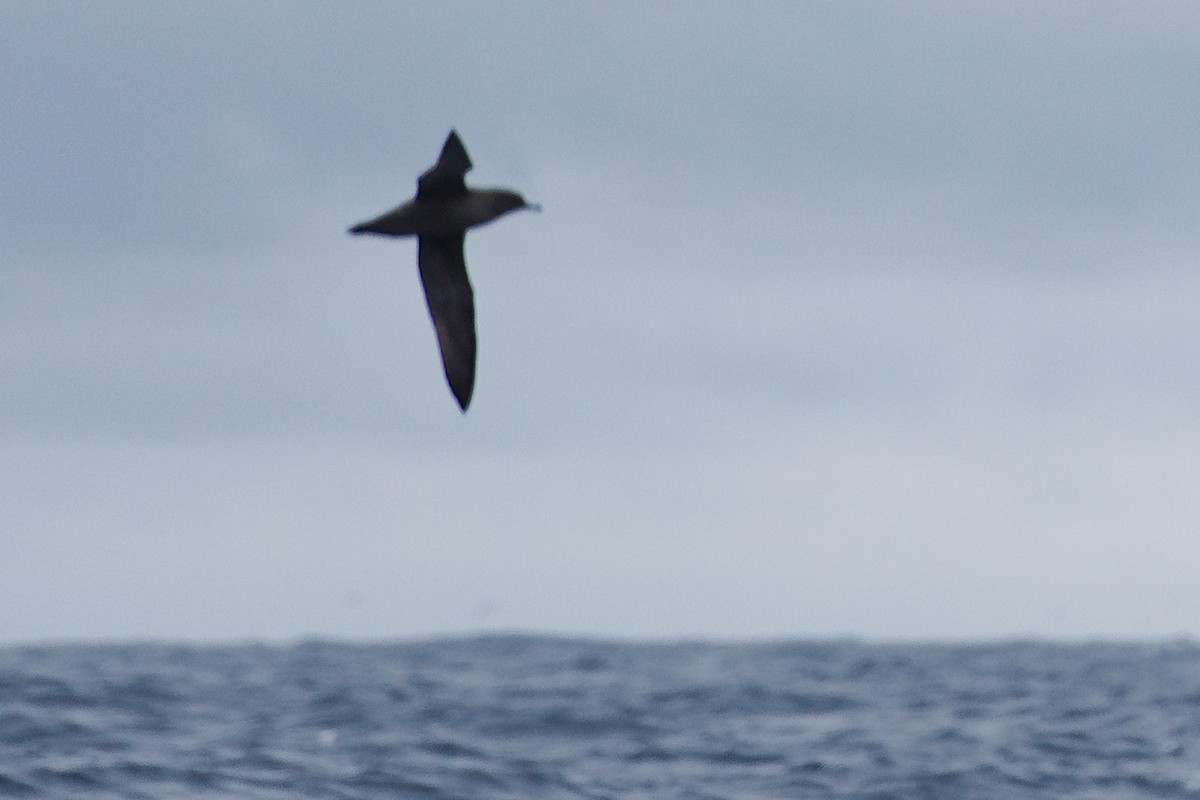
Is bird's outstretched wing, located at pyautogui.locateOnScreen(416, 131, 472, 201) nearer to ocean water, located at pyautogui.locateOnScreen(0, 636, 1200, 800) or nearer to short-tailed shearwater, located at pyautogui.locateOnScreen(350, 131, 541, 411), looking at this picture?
short-tailed shearwater, located at pyautogui.locateOnScreen(350, 131, 541, 411)

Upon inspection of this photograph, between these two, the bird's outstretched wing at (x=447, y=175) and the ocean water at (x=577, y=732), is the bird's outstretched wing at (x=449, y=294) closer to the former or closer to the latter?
the bird's outstretched wing at (x=447, y=175)

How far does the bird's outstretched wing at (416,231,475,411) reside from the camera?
29.9ft

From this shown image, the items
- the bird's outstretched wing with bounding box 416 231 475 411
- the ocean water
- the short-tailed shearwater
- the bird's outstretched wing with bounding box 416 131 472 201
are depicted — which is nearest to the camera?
the bird's outstretched wing with bounding box 416 131 472 201

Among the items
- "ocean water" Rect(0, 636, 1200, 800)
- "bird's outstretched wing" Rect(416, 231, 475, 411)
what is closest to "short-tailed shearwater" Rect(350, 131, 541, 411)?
"bird's outstretched wing" Rect(416, 231, 475, 411)

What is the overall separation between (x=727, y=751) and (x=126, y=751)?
7.66 m

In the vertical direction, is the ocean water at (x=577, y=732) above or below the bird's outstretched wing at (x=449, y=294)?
below

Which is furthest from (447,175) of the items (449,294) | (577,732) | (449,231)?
(577,732)

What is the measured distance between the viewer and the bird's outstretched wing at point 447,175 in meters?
8.59

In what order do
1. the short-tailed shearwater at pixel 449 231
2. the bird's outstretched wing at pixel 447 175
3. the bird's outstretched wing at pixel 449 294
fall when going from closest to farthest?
the bird's outstretched wing at pixel 447 175
the short-tailed shearwater at pixel 449 231
the bird's outstretched wing at pixel 449 294

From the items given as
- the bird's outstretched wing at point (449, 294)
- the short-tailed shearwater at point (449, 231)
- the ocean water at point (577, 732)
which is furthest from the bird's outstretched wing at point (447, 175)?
the ocean water at point (577, 732)

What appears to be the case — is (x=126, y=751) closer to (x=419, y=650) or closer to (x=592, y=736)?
(x=592, y=736)

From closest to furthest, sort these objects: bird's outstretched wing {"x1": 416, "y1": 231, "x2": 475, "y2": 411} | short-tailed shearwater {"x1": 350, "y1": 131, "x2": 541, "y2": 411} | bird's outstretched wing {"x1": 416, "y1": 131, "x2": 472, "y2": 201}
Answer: bird's outstretched wing {"x1": 416, "y1": 131, "x2": 472, "y2": 201} → short-tailed shearwater {"x1": 350, "y1": 131, "x2": 541, "y2": 411} → bird's outstretched wing {"x1": 416, "y1": 231, "x2": 475, "y2": 411}

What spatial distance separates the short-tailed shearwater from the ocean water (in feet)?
32.0

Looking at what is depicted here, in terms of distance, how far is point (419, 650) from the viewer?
57.8m
